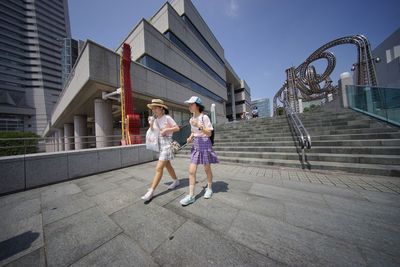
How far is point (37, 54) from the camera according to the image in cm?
6206

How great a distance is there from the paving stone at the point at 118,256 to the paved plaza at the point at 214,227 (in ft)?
0.03

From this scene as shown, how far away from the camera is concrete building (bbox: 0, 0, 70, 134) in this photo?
53562 mm

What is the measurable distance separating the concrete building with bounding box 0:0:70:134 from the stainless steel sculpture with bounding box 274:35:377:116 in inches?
3115

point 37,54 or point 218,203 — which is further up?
point 37,54

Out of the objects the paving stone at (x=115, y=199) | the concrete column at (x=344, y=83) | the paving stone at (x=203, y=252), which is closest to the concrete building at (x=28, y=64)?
the paving stone at (x=115, y=199)

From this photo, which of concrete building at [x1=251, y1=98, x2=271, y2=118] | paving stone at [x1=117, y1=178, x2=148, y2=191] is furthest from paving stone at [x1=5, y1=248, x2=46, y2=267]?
concrete building at [x1=251, y1=98, x2=271, y2=118]

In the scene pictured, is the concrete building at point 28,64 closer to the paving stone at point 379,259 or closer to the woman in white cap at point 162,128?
the woman in white cap at point 162,128

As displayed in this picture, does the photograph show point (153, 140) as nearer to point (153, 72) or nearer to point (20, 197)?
point (20, 197)

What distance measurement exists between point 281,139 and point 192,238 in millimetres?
6528

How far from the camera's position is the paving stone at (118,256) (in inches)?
59.1

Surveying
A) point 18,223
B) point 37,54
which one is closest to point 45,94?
point 37,54

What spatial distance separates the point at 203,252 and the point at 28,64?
313 feet

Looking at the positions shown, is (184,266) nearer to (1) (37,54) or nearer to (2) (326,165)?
(2) (326,165)

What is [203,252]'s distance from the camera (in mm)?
1604
